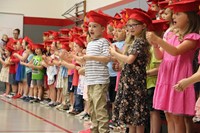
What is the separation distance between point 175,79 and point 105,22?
4.70 ft

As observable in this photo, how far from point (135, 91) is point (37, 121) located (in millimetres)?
2248

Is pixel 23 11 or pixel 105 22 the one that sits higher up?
pixel 23 11

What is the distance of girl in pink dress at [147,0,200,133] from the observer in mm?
2934

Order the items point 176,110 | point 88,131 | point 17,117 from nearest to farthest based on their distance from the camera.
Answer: point 176,110
point 88,131
point 17,117

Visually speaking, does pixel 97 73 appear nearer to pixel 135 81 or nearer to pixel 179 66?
pixel 135 81

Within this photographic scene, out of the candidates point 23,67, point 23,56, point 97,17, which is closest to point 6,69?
point 23,67

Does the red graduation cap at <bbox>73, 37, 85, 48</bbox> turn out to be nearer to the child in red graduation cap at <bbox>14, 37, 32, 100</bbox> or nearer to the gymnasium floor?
the gymnasium floor

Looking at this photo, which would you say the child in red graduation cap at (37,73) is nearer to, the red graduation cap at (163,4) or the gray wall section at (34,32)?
the gray wall section at (34,32)

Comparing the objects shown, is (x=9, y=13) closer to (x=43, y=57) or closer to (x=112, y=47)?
(x=43, y=57)

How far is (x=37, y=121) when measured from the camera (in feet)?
17.3

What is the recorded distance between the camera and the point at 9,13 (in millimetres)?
11719

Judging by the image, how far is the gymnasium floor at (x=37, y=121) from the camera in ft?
15.1

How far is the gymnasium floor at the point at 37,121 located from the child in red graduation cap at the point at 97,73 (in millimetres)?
694

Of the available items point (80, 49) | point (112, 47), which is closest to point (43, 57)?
point (80, 49)
